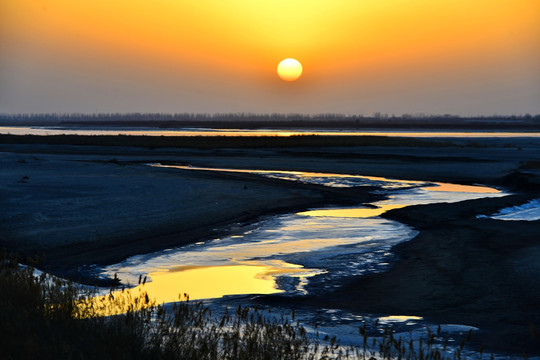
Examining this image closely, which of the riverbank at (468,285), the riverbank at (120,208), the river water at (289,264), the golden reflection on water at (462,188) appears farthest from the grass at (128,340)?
the golden reflection on water at (462,188)

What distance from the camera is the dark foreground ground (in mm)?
10789

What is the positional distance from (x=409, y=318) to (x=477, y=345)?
1.39 metres

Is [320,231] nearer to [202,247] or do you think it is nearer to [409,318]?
→ [202,247]

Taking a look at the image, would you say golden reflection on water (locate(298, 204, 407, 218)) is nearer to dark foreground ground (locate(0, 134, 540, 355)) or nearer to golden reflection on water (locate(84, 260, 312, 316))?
dark foreground ground (locate(0, 134, 540, 355))

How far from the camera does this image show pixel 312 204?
24688 mm

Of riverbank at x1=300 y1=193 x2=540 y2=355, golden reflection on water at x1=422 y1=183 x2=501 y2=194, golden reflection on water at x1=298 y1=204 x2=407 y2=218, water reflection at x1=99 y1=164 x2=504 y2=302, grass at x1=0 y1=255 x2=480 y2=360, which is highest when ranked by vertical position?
grass at x1=0 y1=255 x2=480 y2=360

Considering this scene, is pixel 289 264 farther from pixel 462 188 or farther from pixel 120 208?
pixel 462 188

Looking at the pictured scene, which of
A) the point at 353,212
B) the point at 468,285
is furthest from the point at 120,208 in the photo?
the point at 468,285

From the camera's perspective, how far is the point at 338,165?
46.0m

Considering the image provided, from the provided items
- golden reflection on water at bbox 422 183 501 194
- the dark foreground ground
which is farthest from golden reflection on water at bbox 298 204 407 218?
golden reflection on water at bbox 422 183 501 194

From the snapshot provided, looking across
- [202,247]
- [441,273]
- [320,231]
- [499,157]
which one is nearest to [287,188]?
[320,231]

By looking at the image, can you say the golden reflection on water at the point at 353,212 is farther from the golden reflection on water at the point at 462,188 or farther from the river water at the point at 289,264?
the golden reflection on water at the point at 462,188

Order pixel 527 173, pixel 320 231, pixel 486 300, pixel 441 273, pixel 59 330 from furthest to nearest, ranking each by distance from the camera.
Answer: pixel 527 173
pixel 320 231
pixel 441 273
pixel 486 300
pixel 59 330

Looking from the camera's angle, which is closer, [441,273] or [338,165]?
[441,273]
